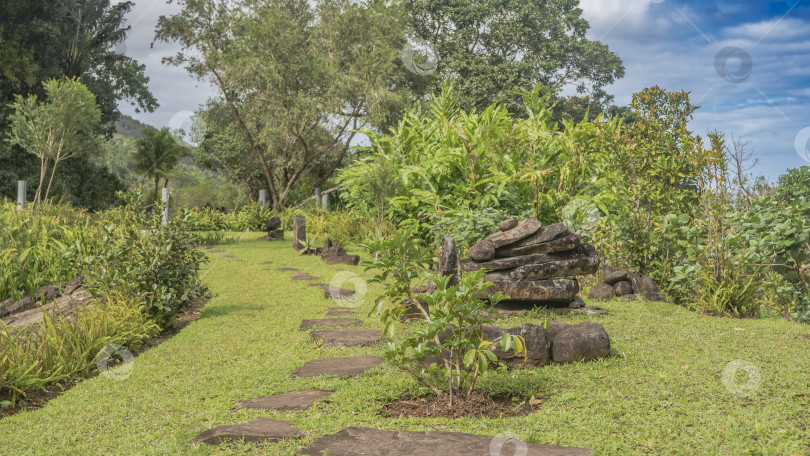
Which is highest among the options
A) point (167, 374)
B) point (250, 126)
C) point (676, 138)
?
point (250, 126)

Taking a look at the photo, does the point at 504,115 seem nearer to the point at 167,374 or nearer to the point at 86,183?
the point at 167,374

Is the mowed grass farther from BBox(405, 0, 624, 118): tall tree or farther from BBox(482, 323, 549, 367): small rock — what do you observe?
BBox(405, 0, 624, 118): tall tree

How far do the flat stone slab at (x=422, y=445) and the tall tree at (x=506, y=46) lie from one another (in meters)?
21.6

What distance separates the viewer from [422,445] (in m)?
2.79

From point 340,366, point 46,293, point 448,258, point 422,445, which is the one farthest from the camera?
point 46,293

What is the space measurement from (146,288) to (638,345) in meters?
4.98

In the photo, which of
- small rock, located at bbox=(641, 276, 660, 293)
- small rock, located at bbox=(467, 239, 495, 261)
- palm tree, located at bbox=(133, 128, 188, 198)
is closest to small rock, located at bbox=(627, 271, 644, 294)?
small rock, located at bbox=(641, 276, 660, 293)

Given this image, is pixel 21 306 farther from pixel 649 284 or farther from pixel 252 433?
pixel 649 284

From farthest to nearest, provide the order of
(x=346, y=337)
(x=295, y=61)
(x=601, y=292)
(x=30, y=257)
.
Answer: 1. (x=295, y=61)
2. (x=30, y=257)
3. (x=601, y=292)
4. (x=346, y=337)

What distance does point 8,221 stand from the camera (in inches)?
408

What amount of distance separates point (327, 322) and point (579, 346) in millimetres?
2919

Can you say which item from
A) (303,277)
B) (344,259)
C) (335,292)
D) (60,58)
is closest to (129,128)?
(60,58)

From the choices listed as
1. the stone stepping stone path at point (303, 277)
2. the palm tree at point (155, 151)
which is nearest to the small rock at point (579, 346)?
the stone stepping stone path at point (303, 277)

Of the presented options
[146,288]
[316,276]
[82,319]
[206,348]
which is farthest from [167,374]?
[316,276]
